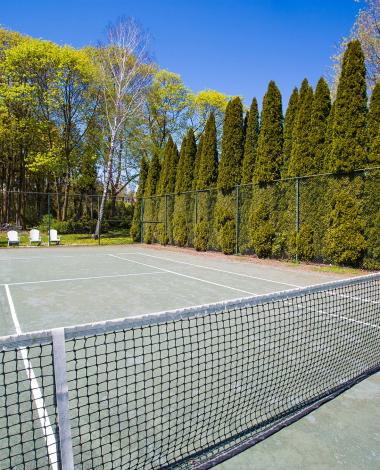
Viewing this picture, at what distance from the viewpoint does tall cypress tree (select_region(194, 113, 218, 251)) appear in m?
17.1

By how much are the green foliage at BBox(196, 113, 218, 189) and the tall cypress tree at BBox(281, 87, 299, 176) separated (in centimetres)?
463

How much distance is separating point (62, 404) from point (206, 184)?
53.0 feet

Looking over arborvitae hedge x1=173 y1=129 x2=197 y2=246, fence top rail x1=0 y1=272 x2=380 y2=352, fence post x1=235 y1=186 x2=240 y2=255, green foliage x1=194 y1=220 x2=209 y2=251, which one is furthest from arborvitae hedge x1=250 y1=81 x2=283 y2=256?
→ fence top rail x1=0 y1=272 x2=380 y2=352

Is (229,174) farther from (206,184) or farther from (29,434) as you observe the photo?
(29,434)

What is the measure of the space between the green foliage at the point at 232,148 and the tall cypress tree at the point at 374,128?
6.01 metres

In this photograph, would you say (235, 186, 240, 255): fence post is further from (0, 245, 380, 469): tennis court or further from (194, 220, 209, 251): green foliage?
(0, 245, 380, 469): tennis court

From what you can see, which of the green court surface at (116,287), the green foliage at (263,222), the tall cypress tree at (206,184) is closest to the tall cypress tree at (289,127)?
the green foliage at (263,222)

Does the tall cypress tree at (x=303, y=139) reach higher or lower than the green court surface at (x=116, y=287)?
higher

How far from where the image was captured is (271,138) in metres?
13.8

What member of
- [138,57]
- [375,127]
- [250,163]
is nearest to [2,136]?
[138,57]

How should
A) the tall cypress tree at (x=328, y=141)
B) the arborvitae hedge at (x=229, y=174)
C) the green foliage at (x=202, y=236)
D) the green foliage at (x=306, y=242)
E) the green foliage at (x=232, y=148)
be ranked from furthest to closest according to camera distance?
the green foliage at (x=202, y=236)
the green foliage at (x=232, y=148)
the arborvitae hedge at (x=229, y=174)
the green foliage at (x=306, y=242)
the tall cypress tree at (x=328, y=141)

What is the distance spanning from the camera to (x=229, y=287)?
311 inches

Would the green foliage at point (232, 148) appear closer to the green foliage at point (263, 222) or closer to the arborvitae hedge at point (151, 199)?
the green foliage at point (263, 222)

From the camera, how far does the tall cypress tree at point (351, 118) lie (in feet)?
34.7
